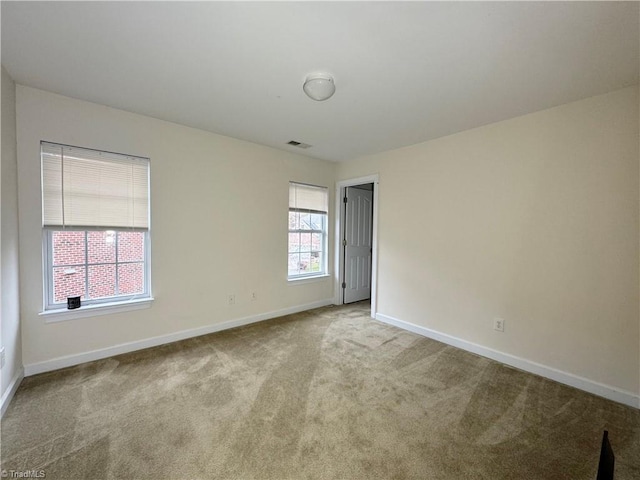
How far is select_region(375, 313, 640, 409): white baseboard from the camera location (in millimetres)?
2105

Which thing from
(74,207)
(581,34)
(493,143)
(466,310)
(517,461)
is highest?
(581,34)

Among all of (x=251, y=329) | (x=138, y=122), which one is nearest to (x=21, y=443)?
(x=251, y=329)

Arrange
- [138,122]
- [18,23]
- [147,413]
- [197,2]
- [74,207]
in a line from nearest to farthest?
[197,2], [18,23], [147,413], [74,207], [138,122]

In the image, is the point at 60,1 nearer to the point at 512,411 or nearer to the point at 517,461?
the point at 517,461

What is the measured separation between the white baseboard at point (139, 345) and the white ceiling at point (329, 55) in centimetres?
235

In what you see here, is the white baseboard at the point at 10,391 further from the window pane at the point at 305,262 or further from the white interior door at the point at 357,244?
the white interior door at the point at 357,244

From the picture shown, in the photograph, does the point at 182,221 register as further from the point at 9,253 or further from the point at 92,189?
the point at 9,253

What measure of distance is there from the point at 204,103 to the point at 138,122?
2.74ft

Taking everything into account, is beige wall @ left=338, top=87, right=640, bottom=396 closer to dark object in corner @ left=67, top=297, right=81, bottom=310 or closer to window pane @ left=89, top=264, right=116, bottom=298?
window pane @ left=89, top=264, right=116, bottom=298

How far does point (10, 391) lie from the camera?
1.98m

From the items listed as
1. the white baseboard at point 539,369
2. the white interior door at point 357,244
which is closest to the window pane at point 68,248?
the white interior door at point 357,244

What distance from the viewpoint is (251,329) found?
3.48 m

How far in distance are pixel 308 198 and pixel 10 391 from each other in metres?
3.59

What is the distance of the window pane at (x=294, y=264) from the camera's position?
4.19m
